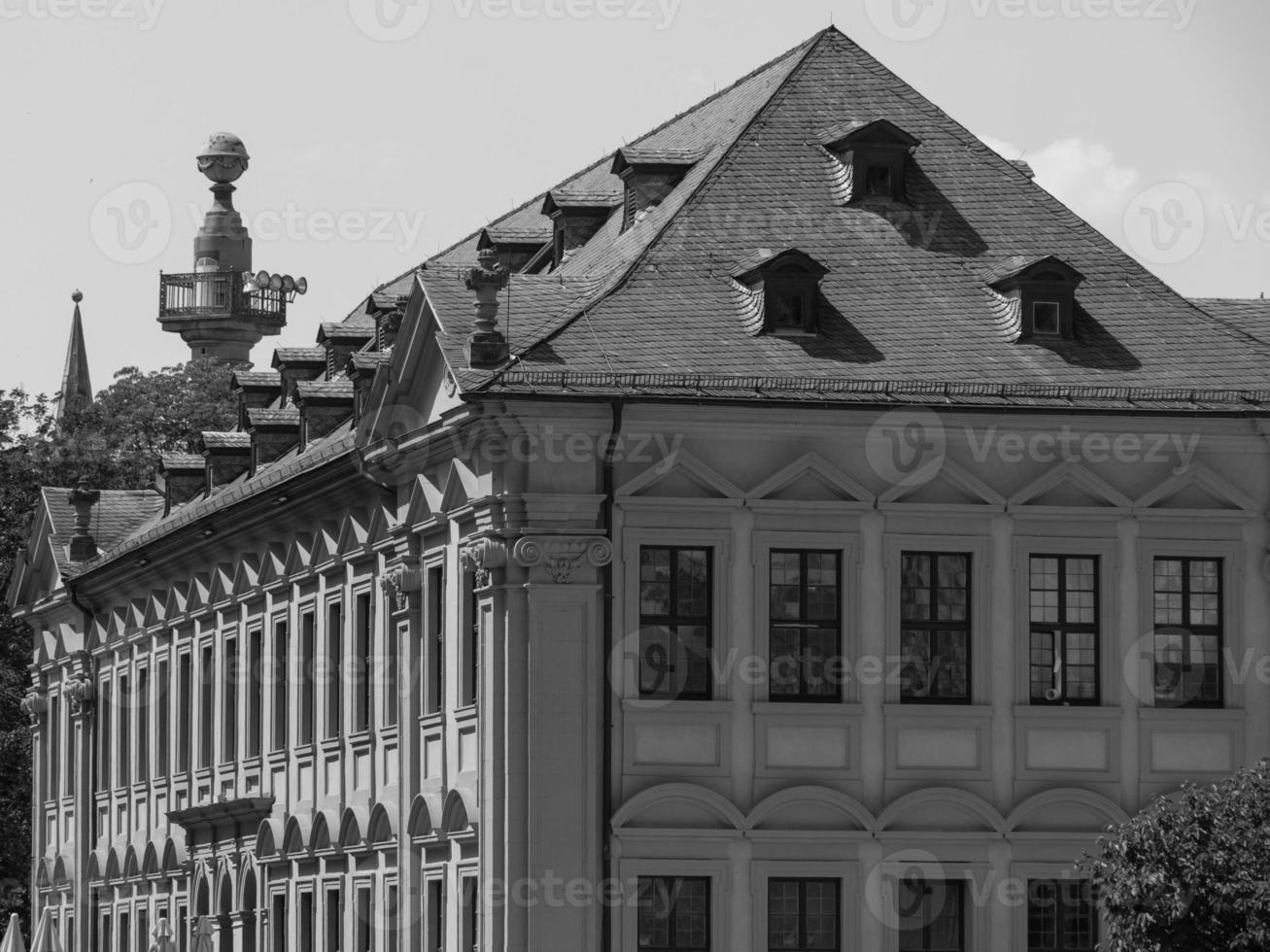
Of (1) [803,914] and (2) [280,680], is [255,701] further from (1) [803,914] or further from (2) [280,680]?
(1) [803,914]

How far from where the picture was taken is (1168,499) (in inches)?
1767

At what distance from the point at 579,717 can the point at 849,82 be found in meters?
11.1

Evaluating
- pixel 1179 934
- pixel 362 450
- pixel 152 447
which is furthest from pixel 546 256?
pixel 152 447

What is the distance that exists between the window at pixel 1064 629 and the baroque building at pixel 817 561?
5cm

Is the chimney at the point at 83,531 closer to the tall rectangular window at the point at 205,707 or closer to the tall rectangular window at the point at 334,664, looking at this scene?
the tall rectangular window at the point at 205,707

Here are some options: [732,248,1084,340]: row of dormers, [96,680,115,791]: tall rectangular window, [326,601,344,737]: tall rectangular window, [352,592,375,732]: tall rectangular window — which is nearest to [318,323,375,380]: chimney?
[326,601,344,737]: tall rectangular window

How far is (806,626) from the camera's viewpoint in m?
44.2

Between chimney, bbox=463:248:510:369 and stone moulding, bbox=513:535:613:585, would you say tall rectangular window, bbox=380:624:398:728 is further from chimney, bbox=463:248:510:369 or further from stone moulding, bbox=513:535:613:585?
chimney, bbox=463:248:510:369

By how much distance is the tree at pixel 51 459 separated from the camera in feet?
266

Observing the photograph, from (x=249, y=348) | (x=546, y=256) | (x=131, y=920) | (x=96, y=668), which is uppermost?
(x=249, y=348)

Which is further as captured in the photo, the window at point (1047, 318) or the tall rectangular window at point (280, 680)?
the tall rectangular window at point (280, 680)

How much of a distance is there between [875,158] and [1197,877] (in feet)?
41.1

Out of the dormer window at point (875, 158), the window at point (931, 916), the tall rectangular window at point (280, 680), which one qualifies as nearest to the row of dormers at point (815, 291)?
the dormer window at point (875, 158)

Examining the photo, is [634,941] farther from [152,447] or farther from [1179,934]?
[152,447]
